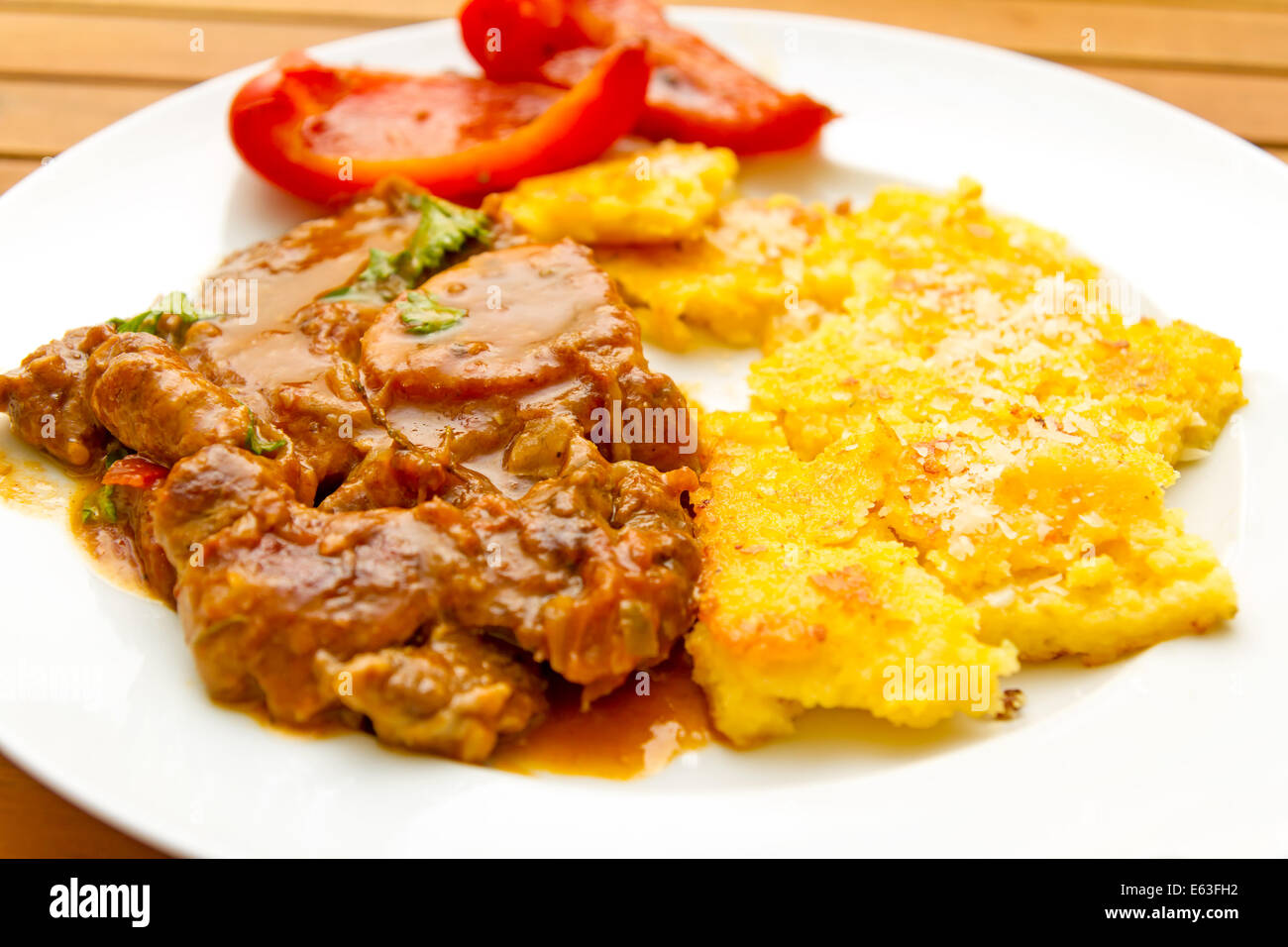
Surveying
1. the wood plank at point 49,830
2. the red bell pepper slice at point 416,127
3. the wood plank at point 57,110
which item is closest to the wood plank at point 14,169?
the wood plank at point 57,110

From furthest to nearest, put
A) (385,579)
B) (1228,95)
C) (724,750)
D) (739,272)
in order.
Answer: (1228,95)
(739,272)
(724,750)
(385,579)

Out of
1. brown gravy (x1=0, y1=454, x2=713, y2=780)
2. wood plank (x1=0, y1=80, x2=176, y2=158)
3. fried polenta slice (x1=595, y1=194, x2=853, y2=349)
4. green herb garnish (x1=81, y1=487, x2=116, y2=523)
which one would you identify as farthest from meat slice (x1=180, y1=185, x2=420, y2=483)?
wood plank (x1=0, y1=80, x2=176, y2=158)

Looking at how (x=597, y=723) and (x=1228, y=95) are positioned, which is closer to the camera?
(x=597, y=723)

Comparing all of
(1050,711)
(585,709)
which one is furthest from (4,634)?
(1050,711)

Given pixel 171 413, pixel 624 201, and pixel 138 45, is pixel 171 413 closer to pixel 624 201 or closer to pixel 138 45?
pixel 624 201

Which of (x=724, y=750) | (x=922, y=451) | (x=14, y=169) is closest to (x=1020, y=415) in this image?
(x=922, y=451)

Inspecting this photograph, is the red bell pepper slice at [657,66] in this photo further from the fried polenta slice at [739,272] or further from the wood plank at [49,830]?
the wood plank at [49,830]

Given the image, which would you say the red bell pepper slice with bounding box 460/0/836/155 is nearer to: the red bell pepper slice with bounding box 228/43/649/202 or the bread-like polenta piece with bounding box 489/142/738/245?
the red bell pepper slice with bounding box 228/43/649/202

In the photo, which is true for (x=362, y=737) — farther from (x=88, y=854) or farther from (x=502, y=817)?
(x=88, y=854)
